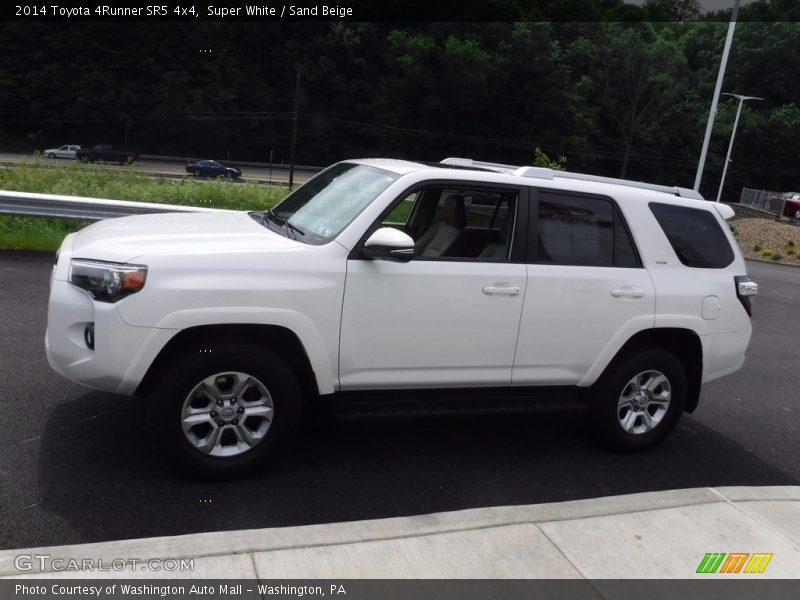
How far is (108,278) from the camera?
13.1ft

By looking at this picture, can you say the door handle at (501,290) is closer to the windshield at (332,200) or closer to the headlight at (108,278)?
the windshield at (332,200)

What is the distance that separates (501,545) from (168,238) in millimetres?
2440

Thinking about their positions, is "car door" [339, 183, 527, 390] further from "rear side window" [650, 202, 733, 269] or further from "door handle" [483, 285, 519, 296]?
"rear side window" [650, 202, 733, 269]

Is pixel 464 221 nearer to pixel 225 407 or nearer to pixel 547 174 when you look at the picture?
pixel 547 174

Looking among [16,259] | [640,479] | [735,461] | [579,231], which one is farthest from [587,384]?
[16,259]

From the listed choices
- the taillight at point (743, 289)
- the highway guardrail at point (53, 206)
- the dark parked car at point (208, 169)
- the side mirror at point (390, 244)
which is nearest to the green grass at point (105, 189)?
the highway guardrail at point (53, 206)

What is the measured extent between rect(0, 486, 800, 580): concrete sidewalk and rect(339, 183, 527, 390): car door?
89cm

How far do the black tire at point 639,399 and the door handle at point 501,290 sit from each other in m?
1.02

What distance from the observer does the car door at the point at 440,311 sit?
443 centimetres

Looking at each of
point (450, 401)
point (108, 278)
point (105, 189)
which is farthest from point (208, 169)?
point (108, 278)

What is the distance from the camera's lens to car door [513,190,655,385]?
4.89 metres

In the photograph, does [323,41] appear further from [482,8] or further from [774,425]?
[774,425]

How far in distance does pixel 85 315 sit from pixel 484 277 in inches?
89.4

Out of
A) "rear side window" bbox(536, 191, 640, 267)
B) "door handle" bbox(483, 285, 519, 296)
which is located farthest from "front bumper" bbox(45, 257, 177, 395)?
"rear side window" bbox(536, 191, 640, 267)
